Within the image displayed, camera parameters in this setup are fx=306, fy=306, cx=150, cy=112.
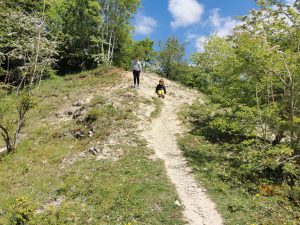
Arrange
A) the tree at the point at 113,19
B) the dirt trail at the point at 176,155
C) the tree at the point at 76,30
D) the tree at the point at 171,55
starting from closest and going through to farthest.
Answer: the dirt trail at the point at 176,155, the tree at the point at 113,19, the tree at the point at 76,30, the tree at the point at 171,55

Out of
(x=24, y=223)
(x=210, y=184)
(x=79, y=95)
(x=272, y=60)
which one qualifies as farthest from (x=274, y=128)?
(x=79, y=95)

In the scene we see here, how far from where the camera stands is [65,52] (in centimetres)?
4069

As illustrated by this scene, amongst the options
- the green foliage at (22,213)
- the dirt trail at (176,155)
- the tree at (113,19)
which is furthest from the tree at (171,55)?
the green foliage at (22,213)

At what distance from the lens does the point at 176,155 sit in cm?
1555

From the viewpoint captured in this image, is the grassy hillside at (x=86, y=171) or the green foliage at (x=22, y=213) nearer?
the green foliage at (x=22, y=213)

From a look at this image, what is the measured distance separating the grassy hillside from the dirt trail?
497mm

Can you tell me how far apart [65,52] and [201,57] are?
18124 mm

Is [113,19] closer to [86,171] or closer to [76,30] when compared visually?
[76,30]

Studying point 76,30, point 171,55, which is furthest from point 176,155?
point 171,55

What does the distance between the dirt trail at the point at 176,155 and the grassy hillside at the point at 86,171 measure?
1.63 ft

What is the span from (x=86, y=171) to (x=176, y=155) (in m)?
4.57

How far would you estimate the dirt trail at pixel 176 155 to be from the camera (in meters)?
10.6

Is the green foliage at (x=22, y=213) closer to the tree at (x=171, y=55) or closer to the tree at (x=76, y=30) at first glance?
the tree at (x=76, y=30)

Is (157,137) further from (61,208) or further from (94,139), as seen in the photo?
(61,208)
